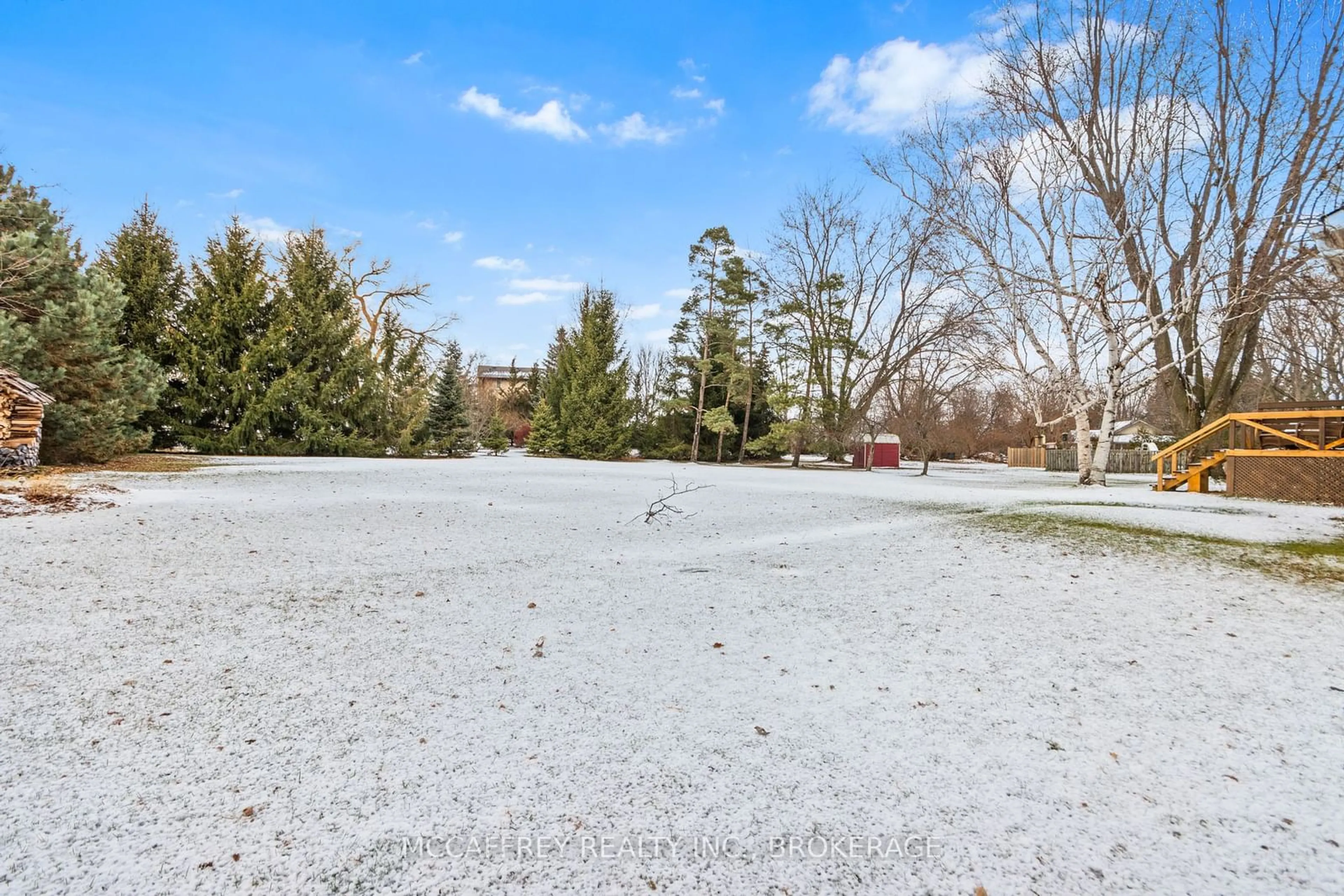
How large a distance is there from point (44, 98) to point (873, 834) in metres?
13.6

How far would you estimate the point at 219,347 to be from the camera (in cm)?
1692

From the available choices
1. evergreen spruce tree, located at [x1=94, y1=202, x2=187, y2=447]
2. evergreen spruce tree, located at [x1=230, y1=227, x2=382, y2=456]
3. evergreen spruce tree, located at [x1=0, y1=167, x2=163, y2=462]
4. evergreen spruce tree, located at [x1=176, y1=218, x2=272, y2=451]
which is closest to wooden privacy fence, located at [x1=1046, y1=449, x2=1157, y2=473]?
evergreen spruce tree, located at [x1=230, y1=227, x2=382, y2=456]

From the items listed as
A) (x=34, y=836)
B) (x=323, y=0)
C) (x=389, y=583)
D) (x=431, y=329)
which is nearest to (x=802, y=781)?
(x=34, y=836)

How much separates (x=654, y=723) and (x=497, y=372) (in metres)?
76.9

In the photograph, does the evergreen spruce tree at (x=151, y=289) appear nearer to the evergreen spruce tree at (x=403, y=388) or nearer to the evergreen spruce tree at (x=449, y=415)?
the evergreen spruce tree at (x=403, y=388)

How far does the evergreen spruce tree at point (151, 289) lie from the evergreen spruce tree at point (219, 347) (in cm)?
27

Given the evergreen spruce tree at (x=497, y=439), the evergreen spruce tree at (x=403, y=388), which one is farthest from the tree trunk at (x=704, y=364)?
the evergreen spruce tree at (x=403, y=388)

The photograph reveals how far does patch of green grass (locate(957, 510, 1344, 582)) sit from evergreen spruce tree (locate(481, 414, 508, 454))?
78.2 feet

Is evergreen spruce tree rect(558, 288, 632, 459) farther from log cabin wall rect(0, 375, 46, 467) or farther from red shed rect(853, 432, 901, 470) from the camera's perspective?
log cabin wall rect(0, 375, 46, 467)

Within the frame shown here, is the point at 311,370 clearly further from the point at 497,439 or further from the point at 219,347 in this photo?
the point at 497,439

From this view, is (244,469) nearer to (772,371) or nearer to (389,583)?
(389,583)

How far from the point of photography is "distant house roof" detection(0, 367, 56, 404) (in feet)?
29.0

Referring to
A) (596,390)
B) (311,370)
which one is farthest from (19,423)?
(596,390)

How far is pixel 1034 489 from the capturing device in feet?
42.0
